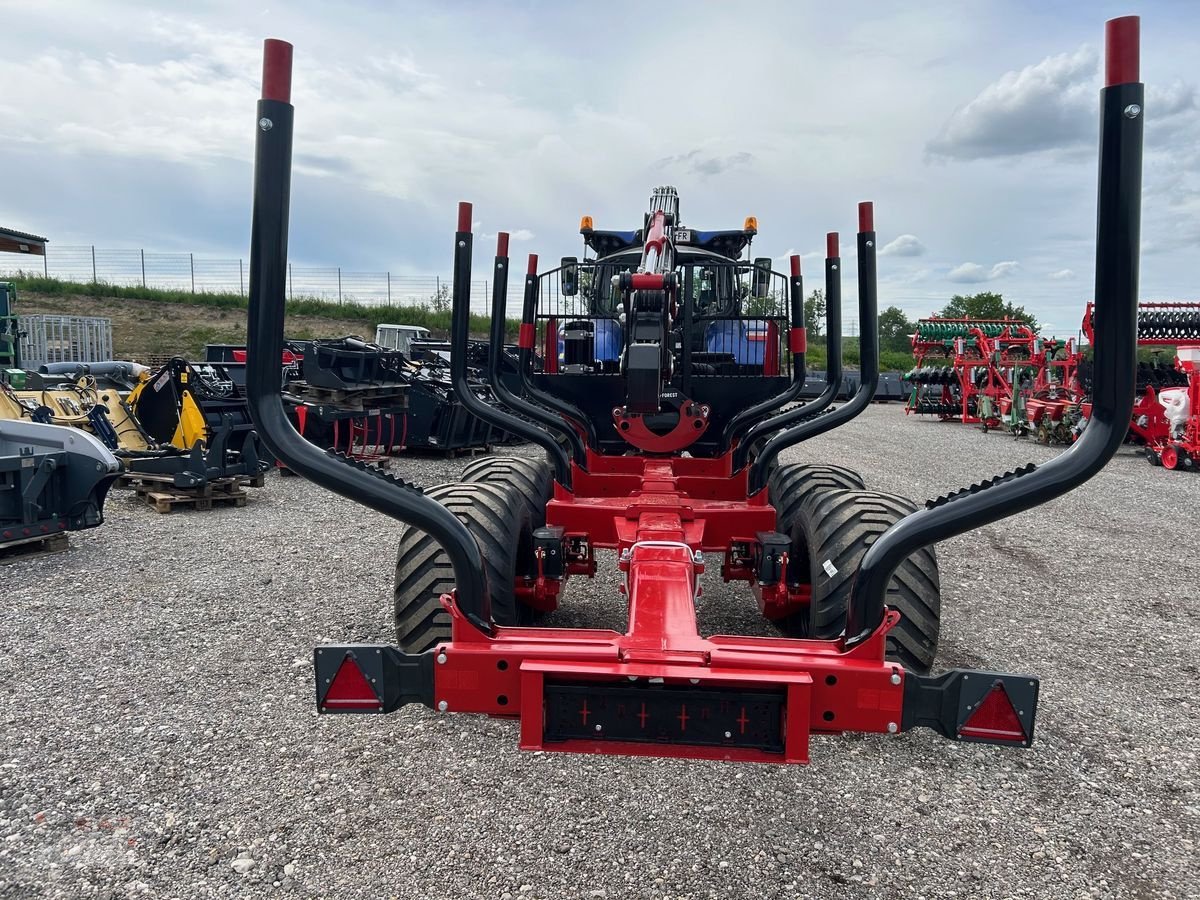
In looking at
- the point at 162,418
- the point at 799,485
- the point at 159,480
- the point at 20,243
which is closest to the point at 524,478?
the point at 799,485

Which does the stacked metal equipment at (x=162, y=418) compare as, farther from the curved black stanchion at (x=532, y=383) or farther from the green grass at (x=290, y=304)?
the green grass at (x=290, y=304)

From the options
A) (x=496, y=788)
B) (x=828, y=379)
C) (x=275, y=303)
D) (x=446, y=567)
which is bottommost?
(x=496, y=788)

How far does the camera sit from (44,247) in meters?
13.0

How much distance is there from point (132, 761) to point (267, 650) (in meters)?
1.10

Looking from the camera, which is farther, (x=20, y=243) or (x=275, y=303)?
(x=20, y=243)

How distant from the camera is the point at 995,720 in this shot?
2.06 m

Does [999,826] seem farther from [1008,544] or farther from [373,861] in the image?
[1008,544]

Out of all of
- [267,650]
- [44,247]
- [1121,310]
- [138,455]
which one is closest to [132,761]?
[267,650]

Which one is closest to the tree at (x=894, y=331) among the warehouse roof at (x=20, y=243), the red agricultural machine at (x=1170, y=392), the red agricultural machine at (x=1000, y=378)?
the red agricultural machine at (x=1000, y=378)

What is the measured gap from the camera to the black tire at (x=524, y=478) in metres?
3.94

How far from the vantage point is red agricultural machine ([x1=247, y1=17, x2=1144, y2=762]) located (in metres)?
1.97

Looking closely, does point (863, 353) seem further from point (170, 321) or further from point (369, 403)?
point (170, 321)

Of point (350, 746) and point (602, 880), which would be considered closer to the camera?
point (602, 880)

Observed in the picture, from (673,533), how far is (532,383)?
2.16 meters
